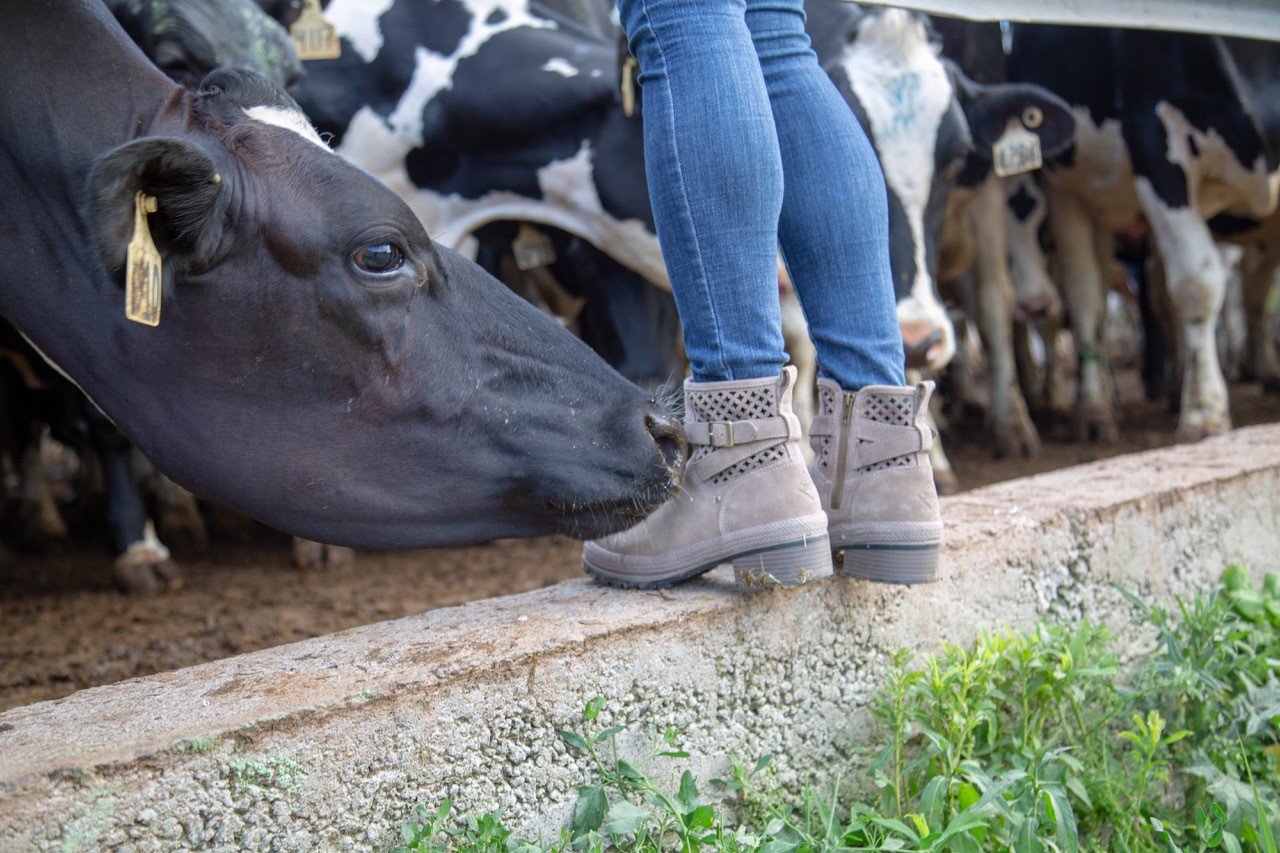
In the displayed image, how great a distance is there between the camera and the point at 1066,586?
2.28 meters

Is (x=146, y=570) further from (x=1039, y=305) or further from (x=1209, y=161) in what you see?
(x=1039, y=305)

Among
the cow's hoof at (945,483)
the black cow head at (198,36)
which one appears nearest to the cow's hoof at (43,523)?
the black cow head at (198,36)

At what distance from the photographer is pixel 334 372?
5.15 feet

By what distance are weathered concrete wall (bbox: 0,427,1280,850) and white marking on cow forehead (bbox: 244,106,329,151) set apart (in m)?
0.67

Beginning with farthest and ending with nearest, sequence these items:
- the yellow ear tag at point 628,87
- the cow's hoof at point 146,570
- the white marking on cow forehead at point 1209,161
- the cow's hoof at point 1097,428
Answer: the cow's hoof at point 1097,428, the white marking on cow forehead at point 1209,161, the cow's hoof at point 146,570, the yellow ear tag at point 628,87

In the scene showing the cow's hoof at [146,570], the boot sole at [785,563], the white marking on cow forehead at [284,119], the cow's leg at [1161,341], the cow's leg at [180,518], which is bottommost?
the cow's leg at [1161,341]

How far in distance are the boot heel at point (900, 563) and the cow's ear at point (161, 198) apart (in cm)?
99

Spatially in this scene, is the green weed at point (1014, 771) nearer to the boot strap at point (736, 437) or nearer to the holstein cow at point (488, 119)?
the boot strap at point (736, 437)

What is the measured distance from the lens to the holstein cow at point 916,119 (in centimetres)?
340

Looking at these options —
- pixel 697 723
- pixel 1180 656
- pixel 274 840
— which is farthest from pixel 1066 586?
pixel 274 840

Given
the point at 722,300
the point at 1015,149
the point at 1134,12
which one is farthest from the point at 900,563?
the point at 1015,149

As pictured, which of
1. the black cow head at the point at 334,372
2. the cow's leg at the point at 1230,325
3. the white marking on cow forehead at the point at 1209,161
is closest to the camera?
the black cow head at the point at 334,372

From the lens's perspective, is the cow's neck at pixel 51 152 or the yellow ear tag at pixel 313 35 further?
the yellow ear tag at pixel 313 35

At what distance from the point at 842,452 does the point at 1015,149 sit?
2.99 meters
